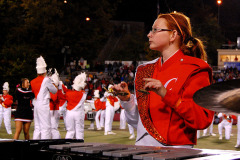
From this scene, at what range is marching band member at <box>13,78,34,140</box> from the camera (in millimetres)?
11367

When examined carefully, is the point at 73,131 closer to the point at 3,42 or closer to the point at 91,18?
the point at 3,42

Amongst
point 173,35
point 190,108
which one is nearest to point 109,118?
point 173,35

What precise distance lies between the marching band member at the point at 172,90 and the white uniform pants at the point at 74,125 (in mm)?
8272

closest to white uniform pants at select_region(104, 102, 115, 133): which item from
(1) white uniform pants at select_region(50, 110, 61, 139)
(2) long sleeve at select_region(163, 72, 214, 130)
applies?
(1) white uniform pants at select_region(50, 110, 61, 139)

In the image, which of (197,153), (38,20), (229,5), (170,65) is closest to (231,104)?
(197,153)

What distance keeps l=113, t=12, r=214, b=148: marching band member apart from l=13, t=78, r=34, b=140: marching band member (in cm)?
806

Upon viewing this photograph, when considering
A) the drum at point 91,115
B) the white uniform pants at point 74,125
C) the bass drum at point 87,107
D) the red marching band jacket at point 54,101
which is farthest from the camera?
the bass drum at point 87,107

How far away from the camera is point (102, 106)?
21.0 m

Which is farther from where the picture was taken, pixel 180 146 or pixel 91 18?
pixel 91 18

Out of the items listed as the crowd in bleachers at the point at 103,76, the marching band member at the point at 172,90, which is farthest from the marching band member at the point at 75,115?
the crowd in bleachers at the point at 103,76

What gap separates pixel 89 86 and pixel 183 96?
99.6ft

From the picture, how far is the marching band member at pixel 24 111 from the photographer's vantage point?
37.3ft

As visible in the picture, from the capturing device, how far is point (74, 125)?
12023 mm

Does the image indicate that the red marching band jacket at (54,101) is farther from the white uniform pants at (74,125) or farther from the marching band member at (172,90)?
the marching band member at (172,90)
